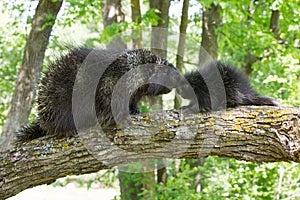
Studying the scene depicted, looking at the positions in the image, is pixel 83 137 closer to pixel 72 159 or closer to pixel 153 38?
pixel 72 159

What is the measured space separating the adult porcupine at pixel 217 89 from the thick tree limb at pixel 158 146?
465 mm

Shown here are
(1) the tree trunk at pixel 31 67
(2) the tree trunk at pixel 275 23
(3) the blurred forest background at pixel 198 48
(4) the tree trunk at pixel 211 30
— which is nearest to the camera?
(1) the tree trunk at pixel 31 67

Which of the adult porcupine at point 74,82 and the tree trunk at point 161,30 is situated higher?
the tree trunk at point 161,30

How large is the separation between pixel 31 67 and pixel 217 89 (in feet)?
8.86

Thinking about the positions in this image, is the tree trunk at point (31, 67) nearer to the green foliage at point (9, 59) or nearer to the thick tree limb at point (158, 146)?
the thick tree limb at point (158, 146)

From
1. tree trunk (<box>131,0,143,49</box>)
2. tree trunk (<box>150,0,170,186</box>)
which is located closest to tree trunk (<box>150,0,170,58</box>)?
tree trunk (<box>150,0,170,186</box>)

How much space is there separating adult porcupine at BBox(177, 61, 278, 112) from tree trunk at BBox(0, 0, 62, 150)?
2.26 m

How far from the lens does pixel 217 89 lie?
295 cm

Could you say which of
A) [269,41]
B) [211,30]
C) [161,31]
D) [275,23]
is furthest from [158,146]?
[275,23]

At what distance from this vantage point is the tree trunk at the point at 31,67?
444 centimetres

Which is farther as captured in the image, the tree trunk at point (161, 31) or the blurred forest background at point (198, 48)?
the tree trunk at point (161, 31)

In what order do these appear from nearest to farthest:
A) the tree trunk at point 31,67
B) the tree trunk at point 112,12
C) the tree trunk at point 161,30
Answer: the tree trunk at point 31,67 → the tree trunk at point 161,30 → the tree trunk at point 112,12

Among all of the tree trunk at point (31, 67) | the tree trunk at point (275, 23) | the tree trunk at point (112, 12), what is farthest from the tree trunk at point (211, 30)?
the tree trunk at point (31, 67)

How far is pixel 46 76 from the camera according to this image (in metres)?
2.79
